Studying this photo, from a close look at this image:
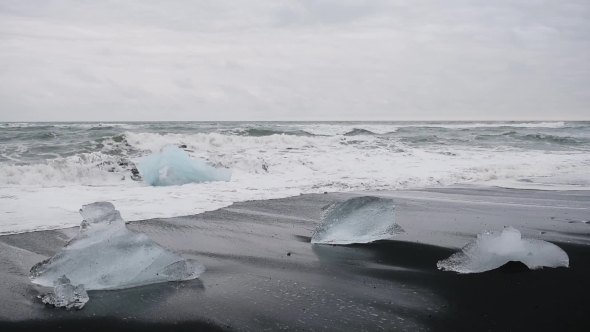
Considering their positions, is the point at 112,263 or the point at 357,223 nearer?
the point at 112,263

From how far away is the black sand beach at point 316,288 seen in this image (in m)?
2.43

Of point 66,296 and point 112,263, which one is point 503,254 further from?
point 66,296

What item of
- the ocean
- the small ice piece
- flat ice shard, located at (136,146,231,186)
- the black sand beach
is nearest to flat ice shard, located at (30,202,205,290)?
the black sand beach

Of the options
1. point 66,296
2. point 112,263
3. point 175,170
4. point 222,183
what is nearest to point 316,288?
A: point 112,263

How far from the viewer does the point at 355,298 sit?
2758 mm

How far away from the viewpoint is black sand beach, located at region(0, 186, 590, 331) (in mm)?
2428

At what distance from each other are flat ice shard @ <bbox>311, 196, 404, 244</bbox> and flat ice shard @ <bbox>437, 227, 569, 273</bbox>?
853 millimetres

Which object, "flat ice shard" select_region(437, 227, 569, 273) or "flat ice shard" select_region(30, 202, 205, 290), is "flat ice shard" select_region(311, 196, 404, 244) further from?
"flat ice shard" select_region(30, 202, 205, 290)

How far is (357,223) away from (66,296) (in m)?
2.32

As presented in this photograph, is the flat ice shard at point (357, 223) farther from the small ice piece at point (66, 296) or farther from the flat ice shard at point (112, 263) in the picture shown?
the small ice piece at point (66, 296)

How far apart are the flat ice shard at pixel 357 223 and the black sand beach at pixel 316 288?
0.12 m

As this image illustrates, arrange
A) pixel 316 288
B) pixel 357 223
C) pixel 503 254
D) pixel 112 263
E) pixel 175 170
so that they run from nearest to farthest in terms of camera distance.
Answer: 1. pixel 316 288
2. pixel 112 263
3. pixel 503 254
4. pixel 357 223
5. pixel 175 170

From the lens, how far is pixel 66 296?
104 inches

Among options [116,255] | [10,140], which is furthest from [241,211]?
[10,140]
